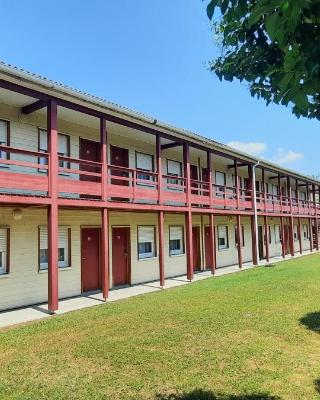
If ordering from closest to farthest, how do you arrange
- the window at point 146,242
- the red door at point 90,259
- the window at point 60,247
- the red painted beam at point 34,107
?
the red painted beam at point 34,107
the window at point 60,247
the red door at point 90,259
the window at point 146,242

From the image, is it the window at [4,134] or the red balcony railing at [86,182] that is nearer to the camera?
the red balcony railing at [86,182]

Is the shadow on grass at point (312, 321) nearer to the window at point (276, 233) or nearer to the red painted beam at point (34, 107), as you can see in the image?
the red painted beam at point (34, 107)

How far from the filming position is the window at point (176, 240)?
19.1 meters

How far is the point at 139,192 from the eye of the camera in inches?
567

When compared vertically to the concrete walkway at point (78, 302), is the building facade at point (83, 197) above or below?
above

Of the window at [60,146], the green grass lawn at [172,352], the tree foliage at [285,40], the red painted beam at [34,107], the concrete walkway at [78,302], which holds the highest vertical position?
the red painted beam at [34,107]

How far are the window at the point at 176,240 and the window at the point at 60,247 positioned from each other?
6.36 meters

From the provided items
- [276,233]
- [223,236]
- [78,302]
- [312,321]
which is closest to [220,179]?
[223,236]

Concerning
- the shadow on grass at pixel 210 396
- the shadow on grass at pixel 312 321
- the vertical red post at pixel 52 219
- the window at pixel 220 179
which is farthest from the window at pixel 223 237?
the shadow on grass at pixel 210 396

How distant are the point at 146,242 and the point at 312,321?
939 cm

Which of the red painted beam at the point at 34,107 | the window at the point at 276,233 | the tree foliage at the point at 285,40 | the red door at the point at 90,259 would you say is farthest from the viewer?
the window at the point at 276,233

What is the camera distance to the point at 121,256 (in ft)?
53.3

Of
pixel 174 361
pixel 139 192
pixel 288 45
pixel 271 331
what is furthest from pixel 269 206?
pixel 288 45

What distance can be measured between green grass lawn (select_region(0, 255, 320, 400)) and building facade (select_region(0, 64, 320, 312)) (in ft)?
7.79
